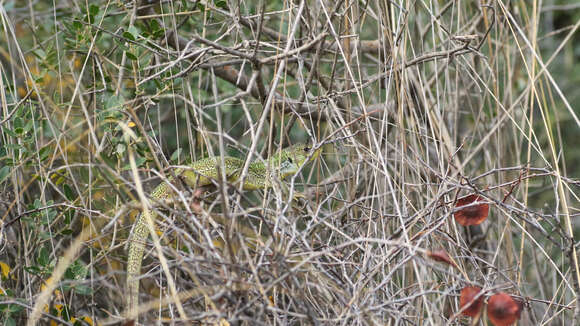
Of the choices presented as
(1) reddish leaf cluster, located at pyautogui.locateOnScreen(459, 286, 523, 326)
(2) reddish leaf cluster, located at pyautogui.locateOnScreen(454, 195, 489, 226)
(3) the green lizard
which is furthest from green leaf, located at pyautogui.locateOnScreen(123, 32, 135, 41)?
(1) reddish leaf cluster, located at pyautogui.locateOnScreen(459, 286, 523, 326)

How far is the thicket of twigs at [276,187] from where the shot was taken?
135 cm

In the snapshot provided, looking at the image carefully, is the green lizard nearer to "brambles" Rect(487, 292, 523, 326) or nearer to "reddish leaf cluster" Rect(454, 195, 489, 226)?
"reddish leaf cluster" Rect(454, 195, 489, 226)

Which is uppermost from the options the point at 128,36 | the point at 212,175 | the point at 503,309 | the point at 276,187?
the point at 128,36

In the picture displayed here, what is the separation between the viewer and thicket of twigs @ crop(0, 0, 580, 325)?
1.35 meters

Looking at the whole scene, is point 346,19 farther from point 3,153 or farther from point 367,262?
point 3,153

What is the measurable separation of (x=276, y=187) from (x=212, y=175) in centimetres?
75

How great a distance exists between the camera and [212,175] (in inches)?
89.6

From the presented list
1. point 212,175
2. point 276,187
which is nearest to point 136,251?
point 276,187

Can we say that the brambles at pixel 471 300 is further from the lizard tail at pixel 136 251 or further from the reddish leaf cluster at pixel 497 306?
the lizard tail at pixel 136 251

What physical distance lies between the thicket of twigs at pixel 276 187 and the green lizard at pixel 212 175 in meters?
0.06

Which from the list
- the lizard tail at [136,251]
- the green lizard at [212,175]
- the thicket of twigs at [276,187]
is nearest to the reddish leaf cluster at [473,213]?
the thicket of twigs at [276,187]

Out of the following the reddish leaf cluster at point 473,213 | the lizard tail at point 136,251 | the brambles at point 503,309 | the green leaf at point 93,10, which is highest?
the green leaf at point 93,10

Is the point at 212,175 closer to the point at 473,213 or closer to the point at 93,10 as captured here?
the point at 93,10

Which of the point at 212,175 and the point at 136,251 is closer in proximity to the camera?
the point at 136,251
